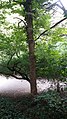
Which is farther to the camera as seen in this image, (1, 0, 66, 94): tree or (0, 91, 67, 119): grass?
(1, 0, 66, 94): tree

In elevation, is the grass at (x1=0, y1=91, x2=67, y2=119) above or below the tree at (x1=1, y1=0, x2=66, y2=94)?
below

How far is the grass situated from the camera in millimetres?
6520

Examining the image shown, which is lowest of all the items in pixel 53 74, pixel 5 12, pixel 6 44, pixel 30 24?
pixel 53 74

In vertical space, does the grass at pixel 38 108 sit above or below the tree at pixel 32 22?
below

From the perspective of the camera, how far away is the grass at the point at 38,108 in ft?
21.4

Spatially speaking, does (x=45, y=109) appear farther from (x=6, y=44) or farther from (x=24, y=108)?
(x=6, y=44)

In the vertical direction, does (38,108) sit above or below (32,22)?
below

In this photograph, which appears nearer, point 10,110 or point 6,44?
point 10,110

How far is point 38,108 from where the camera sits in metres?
7.23

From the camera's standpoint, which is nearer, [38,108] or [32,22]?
[38,108]

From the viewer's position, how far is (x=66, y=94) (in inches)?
309

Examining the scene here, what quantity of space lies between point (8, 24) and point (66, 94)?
474cm

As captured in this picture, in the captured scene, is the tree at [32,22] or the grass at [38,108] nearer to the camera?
the grass at [38,108]

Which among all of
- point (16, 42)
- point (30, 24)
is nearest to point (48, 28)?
point (30, 24)
